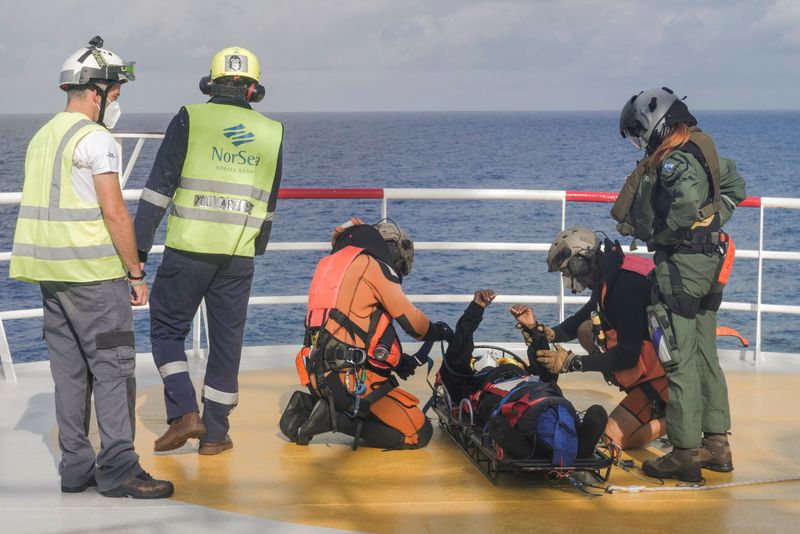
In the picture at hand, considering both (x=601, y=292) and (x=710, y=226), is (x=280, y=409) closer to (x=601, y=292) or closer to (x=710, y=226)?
(x=601, y=292)

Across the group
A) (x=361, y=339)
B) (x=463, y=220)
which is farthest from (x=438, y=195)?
(x=463, y=220)

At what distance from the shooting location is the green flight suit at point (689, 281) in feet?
16.4

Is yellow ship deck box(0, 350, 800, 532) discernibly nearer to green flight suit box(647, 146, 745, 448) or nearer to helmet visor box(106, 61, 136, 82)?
green flight suit box(647, 146, 745, 448)

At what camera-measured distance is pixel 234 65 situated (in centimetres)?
534

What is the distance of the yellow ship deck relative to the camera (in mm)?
4594

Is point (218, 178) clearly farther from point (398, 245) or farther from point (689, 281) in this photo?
point (689, 281)

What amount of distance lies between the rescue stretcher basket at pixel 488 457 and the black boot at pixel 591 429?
50 millimetres

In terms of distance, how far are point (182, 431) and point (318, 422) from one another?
688 mm

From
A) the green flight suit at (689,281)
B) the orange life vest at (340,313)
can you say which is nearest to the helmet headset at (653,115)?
the green flight suit at (689,281)

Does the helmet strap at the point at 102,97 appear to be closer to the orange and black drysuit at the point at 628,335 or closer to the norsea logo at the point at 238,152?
the norsea logo at the point at 238,152

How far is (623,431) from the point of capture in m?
5.73

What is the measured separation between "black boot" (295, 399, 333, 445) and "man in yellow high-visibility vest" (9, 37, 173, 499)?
3.08 feet

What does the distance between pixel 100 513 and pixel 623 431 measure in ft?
8.85

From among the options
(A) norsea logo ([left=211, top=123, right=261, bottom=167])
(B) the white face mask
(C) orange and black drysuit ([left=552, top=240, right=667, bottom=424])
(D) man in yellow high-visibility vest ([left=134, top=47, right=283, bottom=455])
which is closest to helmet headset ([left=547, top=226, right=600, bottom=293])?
(C) orange and black drysuit ([left=552, top=240, right=667, bottom=424])
